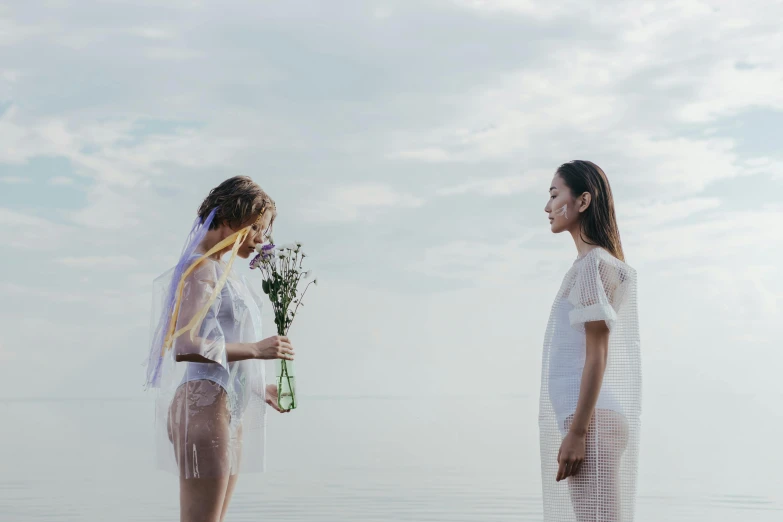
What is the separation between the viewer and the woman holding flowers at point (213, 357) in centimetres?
278

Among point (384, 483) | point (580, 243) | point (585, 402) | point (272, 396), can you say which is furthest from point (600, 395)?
point (384, 483)

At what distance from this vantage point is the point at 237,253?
301cm

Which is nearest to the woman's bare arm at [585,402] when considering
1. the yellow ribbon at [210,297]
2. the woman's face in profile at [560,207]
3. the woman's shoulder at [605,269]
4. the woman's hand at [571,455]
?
the woman's hand at [571,455]

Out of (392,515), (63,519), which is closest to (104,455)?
(63,519)

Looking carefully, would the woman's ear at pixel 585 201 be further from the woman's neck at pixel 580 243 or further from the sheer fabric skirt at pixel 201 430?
the sheer fabric skirt at pixel 201 430

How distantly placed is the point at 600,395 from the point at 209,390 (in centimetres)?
119

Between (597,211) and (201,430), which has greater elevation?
(597,211)

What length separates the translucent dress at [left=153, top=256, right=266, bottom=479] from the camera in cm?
279

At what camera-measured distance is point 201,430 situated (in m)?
2.79

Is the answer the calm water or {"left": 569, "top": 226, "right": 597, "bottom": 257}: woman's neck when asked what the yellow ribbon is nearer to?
{"left": 569, "top": 226, "right": 597, "bottom": 257}: woman's neck

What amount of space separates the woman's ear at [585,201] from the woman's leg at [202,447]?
1.25 metres

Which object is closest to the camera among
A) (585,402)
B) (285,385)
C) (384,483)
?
(585,402)

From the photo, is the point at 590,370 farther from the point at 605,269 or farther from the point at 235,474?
the point at 235,474

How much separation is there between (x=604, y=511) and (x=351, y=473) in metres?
6.46
